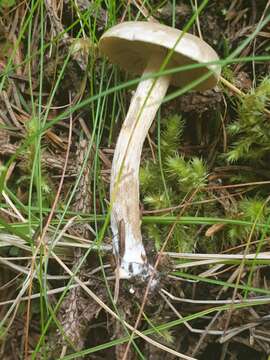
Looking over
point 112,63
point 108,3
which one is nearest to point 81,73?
point 112,63

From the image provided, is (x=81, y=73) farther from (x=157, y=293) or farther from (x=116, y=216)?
(x=157, y=293)

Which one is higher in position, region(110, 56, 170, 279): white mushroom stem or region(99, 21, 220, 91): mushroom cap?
region(99, 21, 220, 91): mushroom cap

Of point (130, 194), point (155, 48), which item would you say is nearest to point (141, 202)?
point (130, 194)

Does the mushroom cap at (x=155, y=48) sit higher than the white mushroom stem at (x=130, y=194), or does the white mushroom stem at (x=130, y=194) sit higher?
the mushroom cap at (x=155, y=48)

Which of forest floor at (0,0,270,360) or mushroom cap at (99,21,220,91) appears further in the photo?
forest floor at (0,0,270,360)
